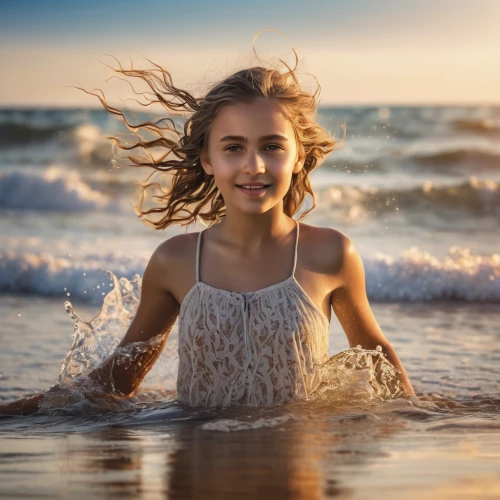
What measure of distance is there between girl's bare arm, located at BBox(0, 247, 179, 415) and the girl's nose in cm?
53

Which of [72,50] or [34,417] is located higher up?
[72,50]

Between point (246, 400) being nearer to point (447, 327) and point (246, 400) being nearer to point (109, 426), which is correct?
point (109, 426)

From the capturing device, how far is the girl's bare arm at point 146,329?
4.00 m

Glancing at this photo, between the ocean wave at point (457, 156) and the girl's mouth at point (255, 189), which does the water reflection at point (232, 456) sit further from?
the ocean wave at point (457, 156)

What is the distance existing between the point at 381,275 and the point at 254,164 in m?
4.83

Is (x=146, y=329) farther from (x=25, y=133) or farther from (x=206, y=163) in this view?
(x=25, y=133)

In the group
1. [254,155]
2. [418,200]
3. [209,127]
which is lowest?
[254,155]

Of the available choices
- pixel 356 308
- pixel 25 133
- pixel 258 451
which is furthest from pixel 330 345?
pixel 25 133

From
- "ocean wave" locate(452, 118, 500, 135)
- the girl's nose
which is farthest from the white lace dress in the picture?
"ocean wave" locate(452, 118, 500, 135)

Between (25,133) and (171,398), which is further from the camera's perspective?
(25,133)

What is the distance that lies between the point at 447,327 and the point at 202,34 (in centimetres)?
1110

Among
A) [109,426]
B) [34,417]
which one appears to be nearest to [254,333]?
[109,426]

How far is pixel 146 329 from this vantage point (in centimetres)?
407

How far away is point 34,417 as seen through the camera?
3.78 meters
